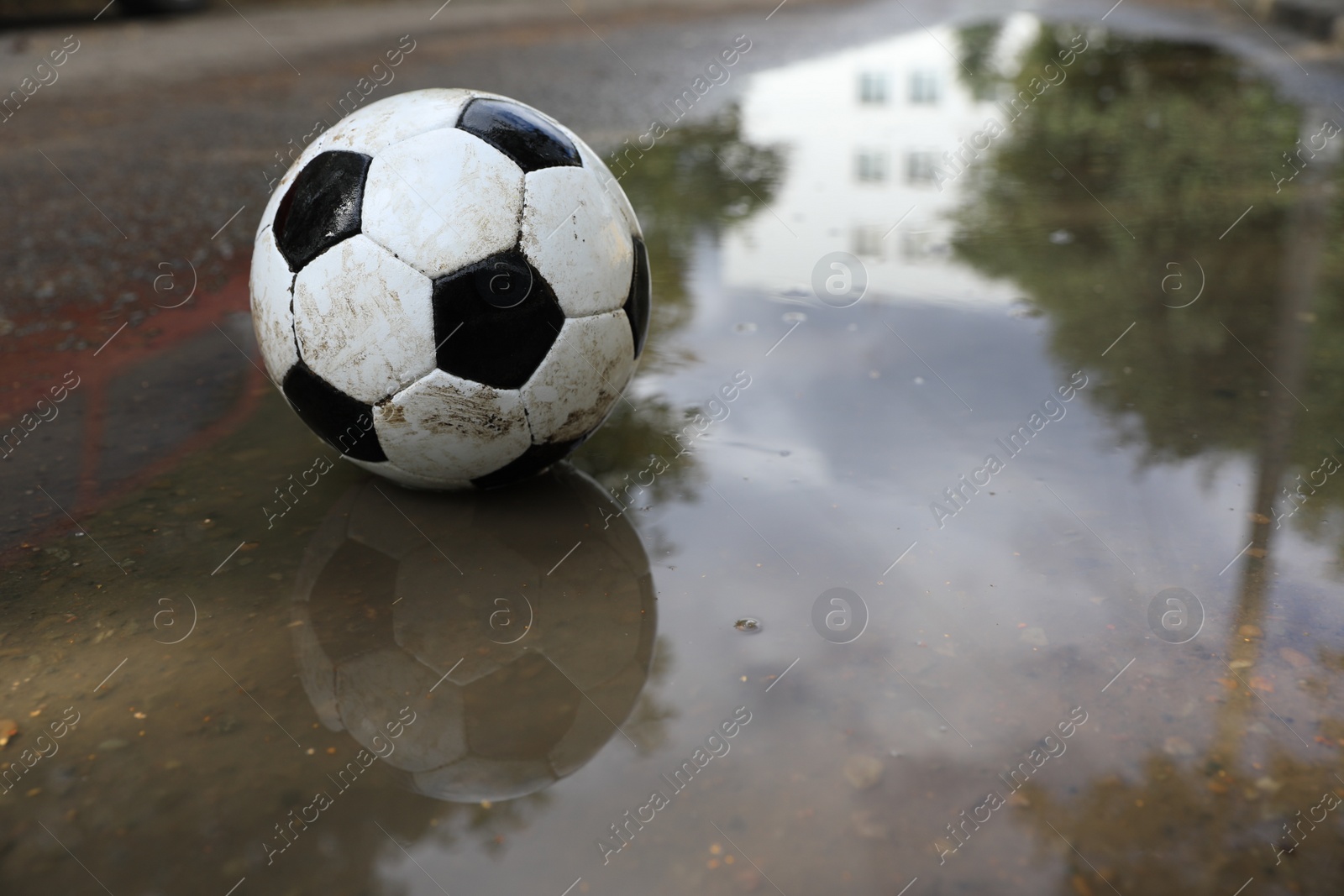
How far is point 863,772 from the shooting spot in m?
2.09

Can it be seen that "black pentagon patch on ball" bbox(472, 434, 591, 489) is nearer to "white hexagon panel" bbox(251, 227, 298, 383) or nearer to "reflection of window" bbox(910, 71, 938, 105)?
"white hexagon panel" bbox(251, 227, 298, 383)

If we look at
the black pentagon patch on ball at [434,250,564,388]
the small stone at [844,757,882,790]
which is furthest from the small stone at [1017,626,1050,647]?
the black pentagon patch on ball at [434,250,564,388]

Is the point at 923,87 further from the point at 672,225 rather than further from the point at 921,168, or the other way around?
the point at 672,225

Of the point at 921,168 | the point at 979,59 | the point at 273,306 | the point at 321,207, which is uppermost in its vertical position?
the point at 321,207

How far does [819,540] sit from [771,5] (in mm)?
13551

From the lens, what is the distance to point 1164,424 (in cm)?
339

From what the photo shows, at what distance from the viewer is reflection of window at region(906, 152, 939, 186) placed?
629 cm

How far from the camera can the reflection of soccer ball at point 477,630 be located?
219 cm

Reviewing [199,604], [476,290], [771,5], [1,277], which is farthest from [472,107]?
[771,5]

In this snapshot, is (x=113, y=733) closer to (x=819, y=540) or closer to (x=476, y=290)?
(x=476, y=290)

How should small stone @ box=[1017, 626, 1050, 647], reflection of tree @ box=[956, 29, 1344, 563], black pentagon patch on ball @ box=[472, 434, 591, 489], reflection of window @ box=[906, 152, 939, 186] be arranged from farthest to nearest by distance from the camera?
reflection of window @ box=[906, 152, 939, 186] < reflection of tree @ box=[956, 29, 1344, 563] < black pentagon patch on ball @ box=[472, 434, 591, 489] < small stone @ box=[1017, 626, 1050, 647]

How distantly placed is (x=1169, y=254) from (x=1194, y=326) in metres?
0.89

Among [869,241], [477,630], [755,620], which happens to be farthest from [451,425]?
[869,241]

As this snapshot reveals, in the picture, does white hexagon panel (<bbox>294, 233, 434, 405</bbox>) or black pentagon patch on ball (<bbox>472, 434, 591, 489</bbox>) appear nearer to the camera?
white hexagon panel (<bbox>294, 233, 434, 405</bbox>)
